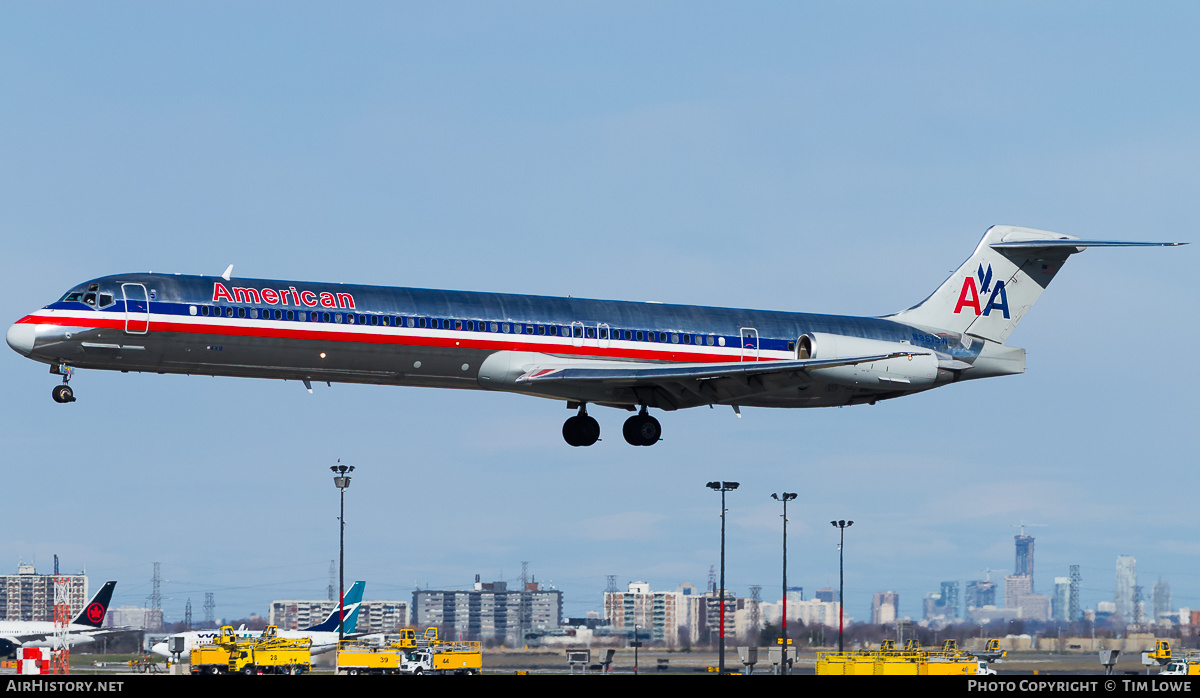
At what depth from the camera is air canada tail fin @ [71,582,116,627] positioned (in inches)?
3197

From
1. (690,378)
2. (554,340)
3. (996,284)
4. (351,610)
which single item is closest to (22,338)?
(554,340)

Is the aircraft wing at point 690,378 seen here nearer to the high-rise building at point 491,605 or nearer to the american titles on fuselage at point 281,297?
the american titles on fuselage at point 281,297

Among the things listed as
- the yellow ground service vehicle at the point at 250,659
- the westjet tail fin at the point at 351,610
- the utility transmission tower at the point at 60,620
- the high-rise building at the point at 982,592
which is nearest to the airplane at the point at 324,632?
the westjet tail fin at the point at 351,610

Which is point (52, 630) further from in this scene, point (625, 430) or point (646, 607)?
point (625, 430)

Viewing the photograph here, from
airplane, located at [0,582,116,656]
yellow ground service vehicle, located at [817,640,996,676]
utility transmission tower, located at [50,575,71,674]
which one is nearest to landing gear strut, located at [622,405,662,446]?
yellow ground service vehicle, located at [817,640,996,676]

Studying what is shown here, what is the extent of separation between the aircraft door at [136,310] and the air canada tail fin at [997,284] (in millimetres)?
23494

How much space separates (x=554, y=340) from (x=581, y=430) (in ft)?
17.8

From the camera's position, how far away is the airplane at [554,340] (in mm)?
34000

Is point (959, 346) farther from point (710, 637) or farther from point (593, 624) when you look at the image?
point (593, 624)

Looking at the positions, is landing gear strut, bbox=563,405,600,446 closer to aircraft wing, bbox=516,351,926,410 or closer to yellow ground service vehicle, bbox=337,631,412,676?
aircraft wing, bbox=516,351,926,410

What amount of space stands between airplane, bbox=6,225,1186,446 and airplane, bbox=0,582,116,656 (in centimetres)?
4592

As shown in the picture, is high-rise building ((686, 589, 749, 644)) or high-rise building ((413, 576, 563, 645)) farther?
high-rise building ((413, 576, 563, 645))
